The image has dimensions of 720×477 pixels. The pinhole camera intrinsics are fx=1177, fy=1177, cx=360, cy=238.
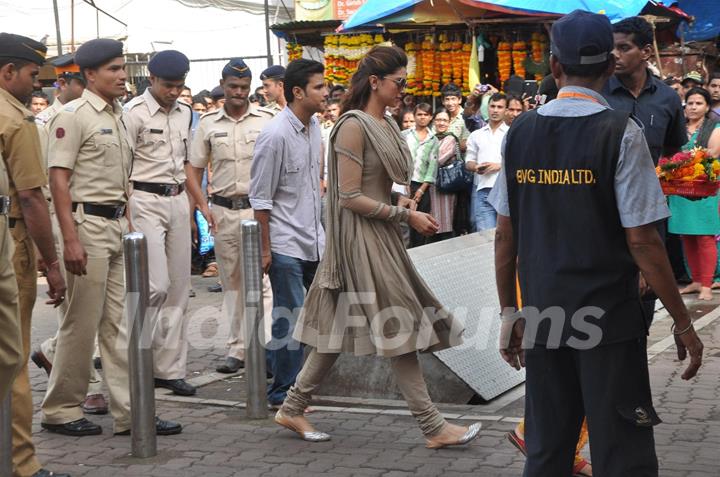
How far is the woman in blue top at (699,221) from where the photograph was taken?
11.4m

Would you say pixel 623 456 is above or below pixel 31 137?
below

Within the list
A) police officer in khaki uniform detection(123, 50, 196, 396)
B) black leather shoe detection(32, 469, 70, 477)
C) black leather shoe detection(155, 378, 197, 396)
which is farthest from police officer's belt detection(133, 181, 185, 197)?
black leather shoe detection(32, 469, 70, 477)

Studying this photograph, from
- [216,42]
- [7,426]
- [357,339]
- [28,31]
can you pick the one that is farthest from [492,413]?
[28,31]

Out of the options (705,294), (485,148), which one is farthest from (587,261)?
(485,148)

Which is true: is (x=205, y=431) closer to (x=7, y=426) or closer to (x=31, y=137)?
(x=7, y=426)

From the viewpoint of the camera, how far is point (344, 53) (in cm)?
1844

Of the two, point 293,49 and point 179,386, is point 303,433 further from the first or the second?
point 293,49

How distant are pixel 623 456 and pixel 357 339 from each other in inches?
92.1

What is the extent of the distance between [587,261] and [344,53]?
14.6m

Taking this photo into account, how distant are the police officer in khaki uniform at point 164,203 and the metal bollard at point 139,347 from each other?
4.88 ft

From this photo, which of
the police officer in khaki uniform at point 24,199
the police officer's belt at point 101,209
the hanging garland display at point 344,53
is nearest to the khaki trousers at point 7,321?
the police officer in khaki uniform at point 24,199

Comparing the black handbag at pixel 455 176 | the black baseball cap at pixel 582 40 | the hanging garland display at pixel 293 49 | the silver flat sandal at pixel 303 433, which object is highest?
the hanging garland display at pixel 293 49

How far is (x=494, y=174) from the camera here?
12.9 metres

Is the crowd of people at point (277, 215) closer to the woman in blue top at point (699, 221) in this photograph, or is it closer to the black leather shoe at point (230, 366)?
the black leather shoe at point (230, 366)
